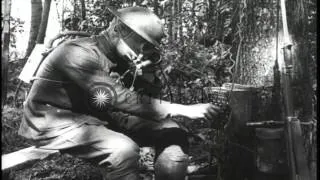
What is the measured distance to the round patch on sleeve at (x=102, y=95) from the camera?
12.2 ft

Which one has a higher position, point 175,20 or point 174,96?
point 175,20

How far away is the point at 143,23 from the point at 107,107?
79 centimetres

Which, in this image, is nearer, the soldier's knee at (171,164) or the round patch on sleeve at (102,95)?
Answer: the round patch on sleeve at (102,95)

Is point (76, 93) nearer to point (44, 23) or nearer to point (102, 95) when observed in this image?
point (102, 95)

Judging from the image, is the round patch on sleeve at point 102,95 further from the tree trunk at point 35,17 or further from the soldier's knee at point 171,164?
the tree trunk at point 35,17

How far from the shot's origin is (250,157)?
4.71 metres

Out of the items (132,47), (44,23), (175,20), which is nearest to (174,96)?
(175,20)

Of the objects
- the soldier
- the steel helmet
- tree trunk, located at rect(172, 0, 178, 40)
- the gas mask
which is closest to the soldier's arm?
the soldier

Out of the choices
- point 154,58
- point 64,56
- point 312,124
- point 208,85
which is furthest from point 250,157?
point 64,56

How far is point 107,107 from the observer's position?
3865mm

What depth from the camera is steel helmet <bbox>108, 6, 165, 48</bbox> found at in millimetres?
3943

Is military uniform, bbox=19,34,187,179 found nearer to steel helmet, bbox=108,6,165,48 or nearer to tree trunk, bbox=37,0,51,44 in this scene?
steel helmet, bbox=108,6,165,48

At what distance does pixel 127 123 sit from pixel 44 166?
5.57 feet

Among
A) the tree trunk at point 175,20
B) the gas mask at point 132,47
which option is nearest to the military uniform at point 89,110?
the gas mask at point 132,47
